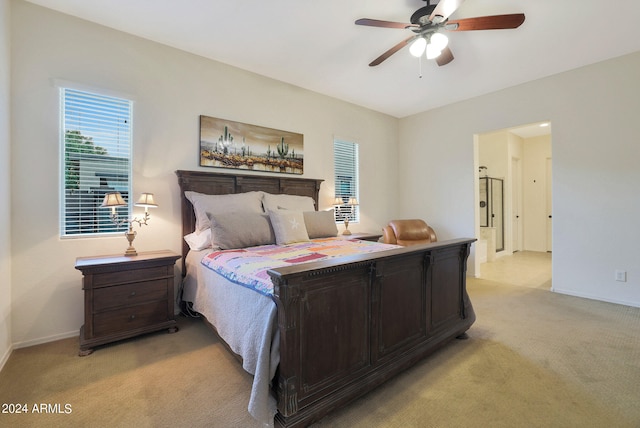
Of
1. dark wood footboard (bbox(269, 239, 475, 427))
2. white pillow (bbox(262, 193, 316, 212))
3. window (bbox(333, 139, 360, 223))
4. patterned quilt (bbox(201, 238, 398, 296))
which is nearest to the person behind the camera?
dark wood footboard (bbox(269, 239, 475, 427))

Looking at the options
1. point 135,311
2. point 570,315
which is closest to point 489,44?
point 570,315

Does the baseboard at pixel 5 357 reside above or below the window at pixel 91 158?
below

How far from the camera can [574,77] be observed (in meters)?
3.58

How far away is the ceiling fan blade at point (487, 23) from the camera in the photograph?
2045 mm

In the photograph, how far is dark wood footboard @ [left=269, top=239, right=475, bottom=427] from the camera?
1401mm

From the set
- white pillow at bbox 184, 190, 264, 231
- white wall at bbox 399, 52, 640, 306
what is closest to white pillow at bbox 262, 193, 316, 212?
white pillow at bbox 184, 190, 264, 231

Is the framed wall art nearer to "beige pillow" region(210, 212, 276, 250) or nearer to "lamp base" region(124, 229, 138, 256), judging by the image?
"beige pillow" region(210, 212, 276, 250)

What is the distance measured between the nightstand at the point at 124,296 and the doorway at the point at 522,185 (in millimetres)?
5908

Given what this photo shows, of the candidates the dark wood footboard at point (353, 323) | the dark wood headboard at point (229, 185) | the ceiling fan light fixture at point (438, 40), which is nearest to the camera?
the dark wood footboard at point (353, 323)

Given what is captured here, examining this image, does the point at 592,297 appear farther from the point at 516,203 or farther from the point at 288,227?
the point at 516,203

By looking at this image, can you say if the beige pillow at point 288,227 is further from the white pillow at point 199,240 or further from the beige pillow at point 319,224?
the white pillow at point 199,240

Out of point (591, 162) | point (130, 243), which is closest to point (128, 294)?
point (130, 243)

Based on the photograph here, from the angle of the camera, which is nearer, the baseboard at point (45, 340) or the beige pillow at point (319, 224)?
the baseboard at point (45, 340)

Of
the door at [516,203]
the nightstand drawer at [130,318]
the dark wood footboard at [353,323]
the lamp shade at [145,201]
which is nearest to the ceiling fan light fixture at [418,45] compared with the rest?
the dark wood footboard at [353,323]
